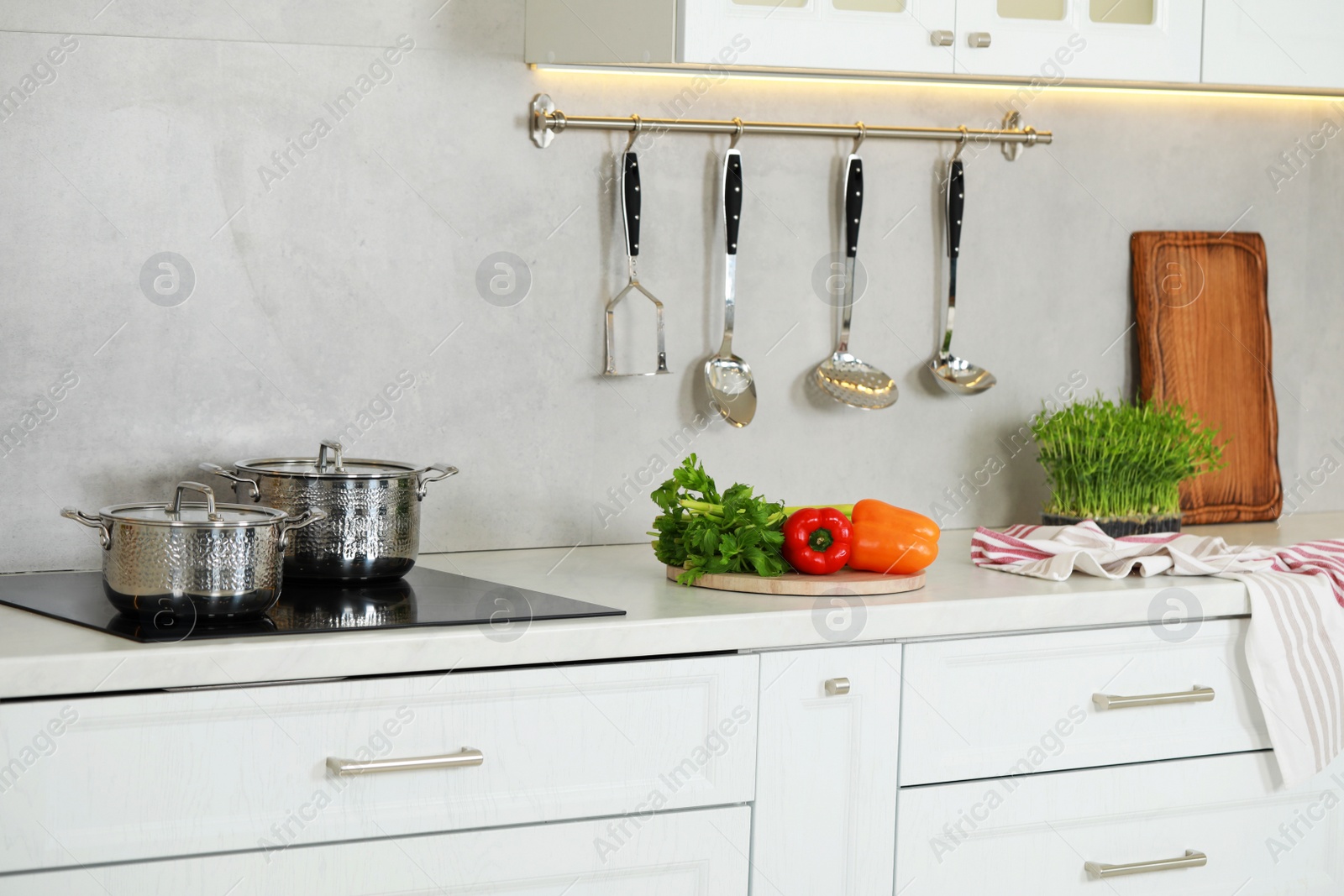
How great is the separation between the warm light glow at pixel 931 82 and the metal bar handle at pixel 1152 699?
0.84 m

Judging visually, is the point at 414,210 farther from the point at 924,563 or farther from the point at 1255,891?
the point at 1255,891

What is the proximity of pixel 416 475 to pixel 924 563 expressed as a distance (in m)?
0.59

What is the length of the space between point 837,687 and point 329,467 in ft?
2.12

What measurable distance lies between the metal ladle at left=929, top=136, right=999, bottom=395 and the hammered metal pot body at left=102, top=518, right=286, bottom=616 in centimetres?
115

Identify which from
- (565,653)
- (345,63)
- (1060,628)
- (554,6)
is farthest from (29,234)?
(1060,628)

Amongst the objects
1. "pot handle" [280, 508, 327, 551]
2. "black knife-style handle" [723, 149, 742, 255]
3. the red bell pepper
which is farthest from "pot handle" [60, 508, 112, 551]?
"black knife-style handle" [723, 149, 742, 255]

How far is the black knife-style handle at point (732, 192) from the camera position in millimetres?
1953

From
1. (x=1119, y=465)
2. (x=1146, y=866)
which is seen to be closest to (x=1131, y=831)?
(x=1146, y=866)

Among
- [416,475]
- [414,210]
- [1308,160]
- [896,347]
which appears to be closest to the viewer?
[416,475]

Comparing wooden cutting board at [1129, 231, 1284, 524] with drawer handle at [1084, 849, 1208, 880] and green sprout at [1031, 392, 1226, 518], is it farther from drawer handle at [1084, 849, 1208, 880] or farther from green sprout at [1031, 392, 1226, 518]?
drawer handle at [1084, 849, 1208, 880]

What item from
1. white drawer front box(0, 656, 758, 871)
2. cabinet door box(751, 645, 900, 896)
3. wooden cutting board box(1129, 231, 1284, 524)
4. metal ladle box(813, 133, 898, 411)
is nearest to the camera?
white drawer front box(0, 656, 758, 871)

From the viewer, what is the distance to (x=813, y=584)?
5.10 feet

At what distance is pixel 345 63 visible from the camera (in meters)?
1.76

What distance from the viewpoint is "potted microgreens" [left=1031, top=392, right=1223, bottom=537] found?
200 centimetres
